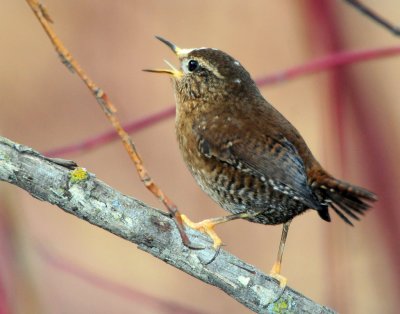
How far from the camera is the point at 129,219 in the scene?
6.81 ft

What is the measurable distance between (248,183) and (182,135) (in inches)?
10.3

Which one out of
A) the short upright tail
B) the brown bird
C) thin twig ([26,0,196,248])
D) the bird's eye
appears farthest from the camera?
the bird's eye

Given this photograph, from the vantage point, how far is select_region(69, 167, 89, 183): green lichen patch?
80.1 inches

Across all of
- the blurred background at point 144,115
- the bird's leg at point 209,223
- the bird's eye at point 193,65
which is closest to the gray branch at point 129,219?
the bird's leg at point 209,223

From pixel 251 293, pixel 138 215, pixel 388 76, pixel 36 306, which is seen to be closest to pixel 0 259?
pixel 36 306

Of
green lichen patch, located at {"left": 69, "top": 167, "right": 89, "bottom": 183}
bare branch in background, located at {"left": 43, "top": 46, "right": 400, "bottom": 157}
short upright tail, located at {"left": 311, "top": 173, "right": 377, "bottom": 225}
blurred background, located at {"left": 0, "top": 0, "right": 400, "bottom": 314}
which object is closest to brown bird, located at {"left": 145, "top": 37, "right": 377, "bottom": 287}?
short upright tail, located at {"left": 311, "top": 173, "right": 377, "bottom": 225}

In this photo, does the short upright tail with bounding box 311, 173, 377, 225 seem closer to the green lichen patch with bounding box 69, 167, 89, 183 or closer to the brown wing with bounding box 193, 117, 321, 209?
the brown wing with bounding box 193, 117, 321, 209

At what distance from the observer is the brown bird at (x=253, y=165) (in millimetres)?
2336

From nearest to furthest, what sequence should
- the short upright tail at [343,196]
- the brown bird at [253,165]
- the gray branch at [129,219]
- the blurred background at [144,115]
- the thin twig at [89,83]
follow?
the thin twig at [89,83], the gray branch at [129,219], the short upright tail at [343,196], the brown bird at [253,165], the blurred background at [144,115]

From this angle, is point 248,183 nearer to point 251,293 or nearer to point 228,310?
point 251,293

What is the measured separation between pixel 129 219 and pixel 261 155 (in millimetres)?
451

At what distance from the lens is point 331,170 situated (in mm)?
3914

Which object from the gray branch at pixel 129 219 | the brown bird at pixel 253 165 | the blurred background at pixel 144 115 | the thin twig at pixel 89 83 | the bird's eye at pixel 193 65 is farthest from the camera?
the blurred background at pixel 144 115

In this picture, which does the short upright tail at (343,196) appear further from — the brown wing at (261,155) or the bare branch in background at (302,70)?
the bare branch in background at (302,70)
